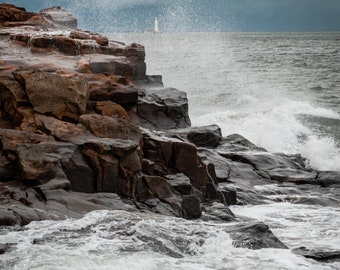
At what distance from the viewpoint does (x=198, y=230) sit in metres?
8.10

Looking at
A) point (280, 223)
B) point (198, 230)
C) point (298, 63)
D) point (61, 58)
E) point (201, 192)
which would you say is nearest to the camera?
point (198, 230)

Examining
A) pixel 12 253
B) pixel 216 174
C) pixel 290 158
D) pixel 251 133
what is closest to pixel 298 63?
pixel 251 133

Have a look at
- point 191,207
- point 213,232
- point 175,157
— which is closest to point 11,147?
point 191,207

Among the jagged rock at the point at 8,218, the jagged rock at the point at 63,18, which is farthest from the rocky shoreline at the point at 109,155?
the jagged rock at the point at 63,18

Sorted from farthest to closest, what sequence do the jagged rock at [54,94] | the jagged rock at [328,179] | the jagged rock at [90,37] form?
the jagged rock at [90,37]
the jagged rock at [328,179]
the jagged rock at [54,94]

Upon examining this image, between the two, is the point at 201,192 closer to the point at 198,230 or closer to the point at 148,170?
the point at 148,170

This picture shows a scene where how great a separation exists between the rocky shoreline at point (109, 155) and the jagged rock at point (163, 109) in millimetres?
34

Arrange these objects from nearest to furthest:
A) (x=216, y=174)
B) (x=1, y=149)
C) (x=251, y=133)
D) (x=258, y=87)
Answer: (x=1, y=149) → (x=216, y=174) → (x=251, y=133) → (x=258, y=87)

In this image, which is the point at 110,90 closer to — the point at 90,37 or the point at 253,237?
the point at 90,37

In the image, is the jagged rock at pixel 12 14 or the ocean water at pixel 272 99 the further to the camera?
the jagged rock at pixel 12 14

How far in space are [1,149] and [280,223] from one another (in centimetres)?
531

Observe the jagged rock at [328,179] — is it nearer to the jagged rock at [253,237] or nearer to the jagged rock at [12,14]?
the jagged rock at [253,237]

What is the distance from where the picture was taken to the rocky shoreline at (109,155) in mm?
8539

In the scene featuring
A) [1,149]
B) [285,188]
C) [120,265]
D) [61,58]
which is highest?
[61,58]
